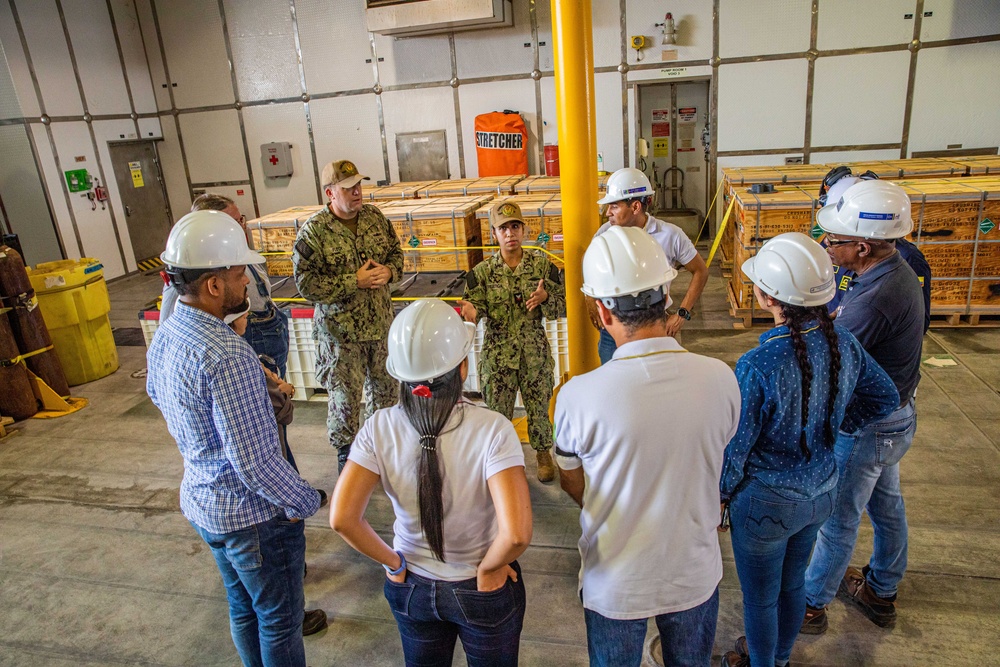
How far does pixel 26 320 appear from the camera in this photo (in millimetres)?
6016

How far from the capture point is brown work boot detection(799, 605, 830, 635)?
117 inches

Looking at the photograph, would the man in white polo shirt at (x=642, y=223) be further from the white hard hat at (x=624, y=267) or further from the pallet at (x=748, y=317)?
the pallet at (x=748, y=317)

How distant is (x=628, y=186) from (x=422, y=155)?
8.38 meters

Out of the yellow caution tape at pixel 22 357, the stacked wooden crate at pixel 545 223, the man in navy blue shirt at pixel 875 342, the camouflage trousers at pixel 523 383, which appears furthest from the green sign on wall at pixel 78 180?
the man in navy blue shirt at pixel 875 342

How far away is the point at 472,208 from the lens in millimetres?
6441

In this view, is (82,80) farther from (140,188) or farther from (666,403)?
(666,403)

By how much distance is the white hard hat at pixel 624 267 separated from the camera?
6.13 feet

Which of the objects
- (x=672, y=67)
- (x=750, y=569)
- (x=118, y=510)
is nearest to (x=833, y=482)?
(x=750, y=569)

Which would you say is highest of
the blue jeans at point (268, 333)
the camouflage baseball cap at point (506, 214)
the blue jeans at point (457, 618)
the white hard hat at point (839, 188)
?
the white hard hat at point (839, 188)

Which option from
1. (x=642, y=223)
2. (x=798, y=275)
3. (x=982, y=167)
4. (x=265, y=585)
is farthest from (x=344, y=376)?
(x=982, y=167)

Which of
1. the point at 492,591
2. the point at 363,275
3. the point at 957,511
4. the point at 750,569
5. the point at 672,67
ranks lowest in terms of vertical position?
the point at 957,511

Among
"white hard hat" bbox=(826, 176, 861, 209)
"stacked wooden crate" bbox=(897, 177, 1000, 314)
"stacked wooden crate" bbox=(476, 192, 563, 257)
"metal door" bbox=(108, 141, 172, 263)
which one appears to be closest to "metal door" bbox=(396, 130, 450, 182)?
"metal door" bbox=(108, 141, 172, 263)

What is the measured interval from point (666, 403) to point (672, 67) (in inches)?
399

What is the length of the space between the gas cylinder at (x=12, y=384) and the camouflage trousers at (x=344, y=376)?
367 cm
